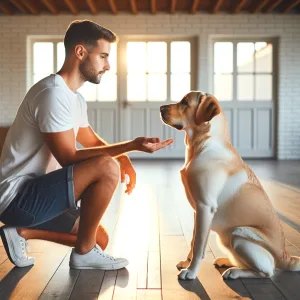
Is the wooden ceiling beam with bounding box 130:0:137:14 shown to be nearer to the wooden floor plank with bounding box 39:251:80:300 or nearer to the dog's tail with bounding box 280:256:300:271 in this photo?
the wooden floor plank with bounding box 39:251:80:300

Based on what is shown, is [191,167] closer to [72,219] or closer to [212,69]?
[72,219]

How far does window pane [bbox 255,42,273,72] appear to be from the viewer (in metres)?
9.28

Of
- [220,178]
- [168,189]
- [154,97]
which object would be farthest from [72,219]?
[154,97]

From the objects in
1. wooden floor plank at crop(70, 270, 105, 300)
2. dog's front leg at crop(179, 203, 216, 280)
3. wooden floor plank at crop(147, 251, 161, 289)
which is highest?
dog's front leg at crop(179, 203, 216, 280)

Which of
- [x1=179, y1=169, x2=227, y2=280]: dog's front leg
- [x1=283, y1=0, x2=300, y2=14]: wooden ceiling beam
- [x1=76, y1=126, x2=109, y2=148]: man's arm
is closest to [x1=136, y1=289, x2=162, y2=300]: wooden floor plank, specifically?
[x1=179, y1=169, x2=227, y2=280]: dog's front leg

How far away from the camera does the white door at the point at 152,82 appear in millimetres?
Result: 9328

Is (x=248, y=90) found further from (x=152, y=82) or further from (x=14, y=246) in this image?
(x=14, y=246)

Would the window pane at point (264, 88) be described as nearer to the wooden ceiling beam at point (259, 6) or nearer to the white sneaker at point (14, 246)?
the wooden ceiling beam at point (259, 6)

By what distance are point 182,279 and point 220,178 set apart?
45cm

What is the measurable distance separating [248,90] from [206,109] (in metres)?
7.64

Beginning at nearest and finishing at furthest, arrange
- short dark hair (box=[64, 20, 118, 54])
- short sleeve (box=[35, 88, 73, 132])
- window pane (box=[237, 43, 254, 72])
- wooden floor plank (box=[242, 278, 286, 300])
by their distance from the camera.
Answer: wooden floor plank (box=[242, 278, 286, 300]) → short sleeve (box=[35, 88, 73, 132]) → short dark hair (box=[64, 20, 118, 54]) → window pane (box=[237, 43, 254, 72])

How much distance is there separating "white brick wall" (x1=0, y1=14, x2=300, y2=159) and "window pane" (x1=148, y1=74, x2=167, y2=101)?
0.70m

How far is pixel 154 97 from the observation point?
30.8ft

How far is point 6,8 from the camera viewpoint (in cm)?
876
